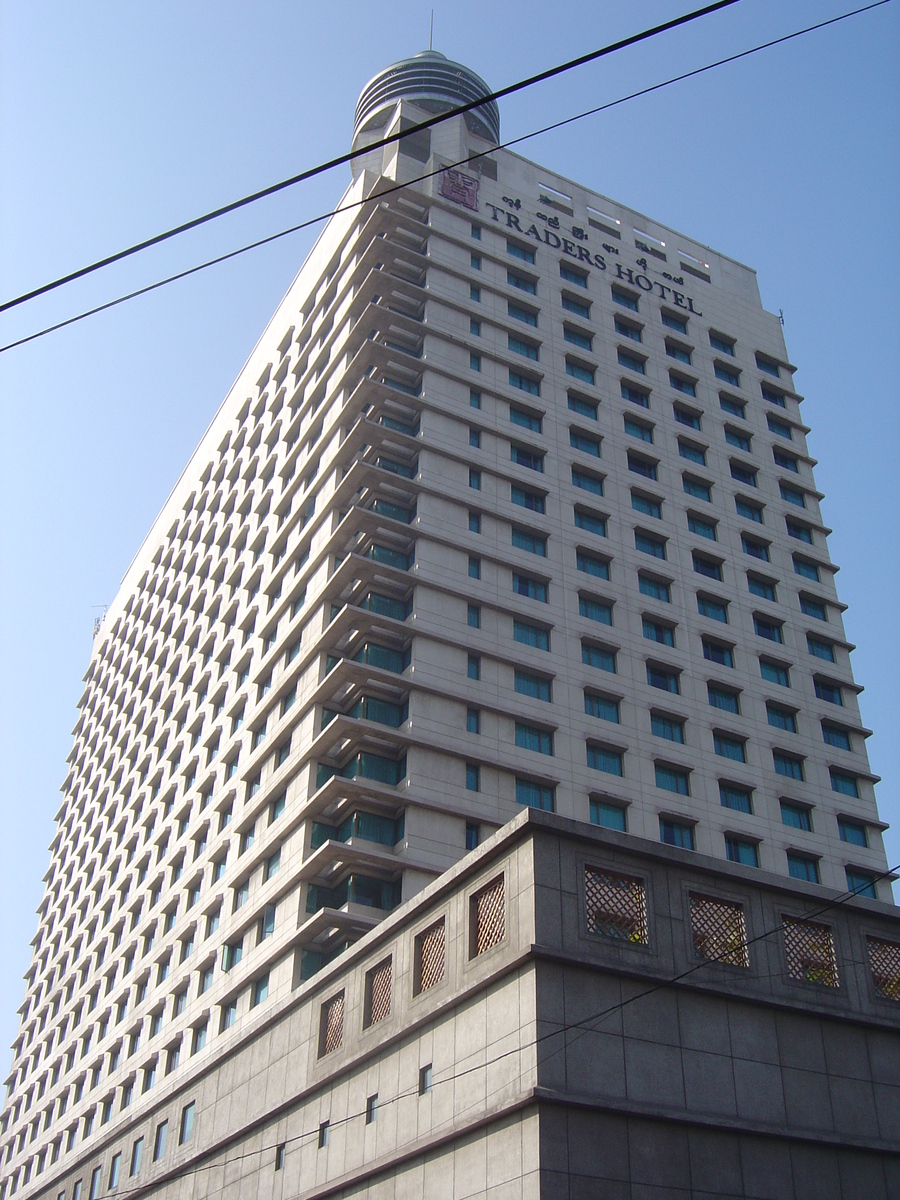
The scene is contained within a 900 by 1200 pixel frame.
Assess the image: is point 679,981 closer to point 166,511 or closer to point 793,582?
point 793,582

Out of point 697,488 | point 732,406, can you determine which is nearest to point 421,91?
point 732,406

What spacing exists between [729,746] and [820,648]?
Result: 30.5 ft

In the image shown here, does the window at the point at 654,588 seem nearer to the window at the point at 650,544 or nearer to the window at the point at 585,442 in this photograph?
the window at the point at 650,544

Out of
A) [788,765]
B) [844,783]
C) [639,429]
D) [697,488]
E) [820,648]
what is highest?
[639,429]

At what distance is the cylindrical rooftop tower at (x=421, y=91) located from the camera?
243 feet

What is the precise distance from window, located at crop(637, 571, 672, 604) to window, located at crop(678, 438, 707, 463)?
838 centimetres

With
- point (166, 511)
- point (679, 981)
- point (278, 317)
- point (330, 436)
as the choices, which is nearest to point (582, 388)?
point (330, 436)

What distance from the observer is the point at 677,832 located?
158 feet

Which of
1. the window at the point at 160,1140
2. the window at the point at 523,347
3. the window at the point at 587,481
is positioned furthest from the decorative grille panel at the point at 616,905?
the window at the point at 523,347

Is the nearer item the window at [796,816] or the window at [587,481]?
the window at [796,816]

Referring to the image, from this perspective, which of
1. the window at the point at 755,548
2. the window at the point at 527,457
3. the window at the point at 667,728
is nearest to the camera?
the window at the point at 667,728

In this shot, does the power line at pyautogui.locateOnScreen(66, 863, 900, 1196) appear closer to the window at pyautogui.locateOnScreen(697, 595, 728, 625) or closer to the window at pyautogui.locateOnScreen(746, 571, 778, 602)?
Result: the window at pyautogui.locateOnScreen(697, 595, 728, 625)

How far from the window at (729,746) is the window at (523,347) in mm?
19681

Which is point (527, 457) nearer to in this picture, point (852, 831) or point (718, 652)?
point (718, 652)
